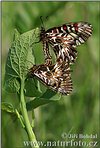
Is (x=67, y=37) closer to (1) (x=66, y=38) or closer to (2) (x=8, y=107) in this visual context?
(1) (x=66, y=38)

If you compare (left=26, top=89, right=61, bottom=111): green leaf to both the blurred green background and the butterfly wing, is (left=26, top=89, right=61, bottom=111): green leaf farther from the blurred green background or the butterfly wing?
the blurred green background

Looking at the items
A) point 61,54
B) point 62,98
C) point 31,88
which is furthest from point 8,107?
point 62,98

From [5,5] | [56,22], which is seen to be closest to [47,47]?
[5,5]

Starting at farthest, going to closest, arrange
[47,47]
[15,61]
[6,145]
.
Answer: [6,145] < [47,47] < [15,61]

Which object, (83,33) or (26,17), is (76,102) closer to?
(26,17)

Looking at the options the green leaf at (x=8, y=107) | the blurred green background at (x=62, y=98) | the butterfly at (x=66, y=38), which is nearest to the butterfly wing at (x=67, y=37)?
the butterfly at (x=66, y=38)

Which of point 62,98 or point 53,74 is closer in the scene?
point 53,74

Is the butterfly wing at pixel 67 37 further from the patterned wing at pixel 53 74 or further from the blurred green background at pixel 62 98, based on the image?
the blurred green background at pixel 62 98
